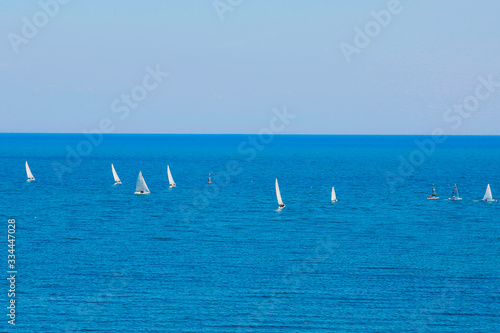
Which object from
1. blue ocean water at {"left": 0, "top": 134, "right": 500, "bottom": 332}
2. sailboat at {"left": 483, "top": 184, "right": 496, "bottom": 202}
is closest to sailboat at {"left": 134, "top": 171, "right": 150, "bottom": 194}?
blue ocean water at {"left": 0, "top": 134, "right": 500, "bottom": 332}

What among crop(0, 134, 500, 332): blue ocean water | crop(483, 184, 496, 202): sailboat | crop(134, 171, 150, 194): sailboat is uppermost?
crop(134, 171, 150, 194): sailboat

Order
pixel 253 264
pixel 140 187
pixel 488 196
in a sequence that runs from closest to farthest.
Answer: pixel 253 264 → pixel 488 196 → pixel 140 187

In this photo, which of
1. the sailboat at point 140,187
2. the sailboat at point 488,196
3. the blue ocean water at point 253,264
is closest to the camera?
the blue ocean water at point 253,264

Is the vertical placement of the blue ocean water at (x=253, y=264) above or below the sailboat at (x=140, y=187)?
below

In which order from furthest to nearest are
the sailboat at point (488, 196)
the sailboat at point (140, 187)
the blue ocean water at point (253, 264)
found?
the sailboat at point (140, 187) < the sailboat at point (488, 196) < the blue ocean water at point (253, 264)

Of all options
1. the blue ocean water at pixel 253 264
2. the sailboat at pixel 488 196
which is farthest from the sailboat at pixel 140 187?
the sailboat at pixel 488 196

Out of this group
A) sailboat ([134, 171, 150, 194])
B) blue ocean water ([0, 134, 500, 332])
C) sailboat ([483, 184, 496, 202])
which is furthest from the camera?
sailboat ([134, 171, 150, 194])

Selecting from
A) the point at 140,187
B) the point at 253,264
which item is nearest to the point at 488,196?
the point at 253,264

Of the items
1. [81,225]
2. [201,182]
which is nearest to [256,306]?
[81,225]

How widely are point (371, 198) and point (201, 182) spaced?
5899 centimetres

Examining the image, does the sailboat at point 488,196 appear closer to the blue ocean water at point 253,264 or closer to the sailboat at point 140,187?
the blue ocean water at point 253,264

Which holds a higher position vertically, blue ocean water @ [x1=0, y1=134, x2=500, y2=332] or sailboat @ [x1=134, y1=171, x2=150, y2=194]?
sailboat @ [x1=134, y1=171, x2=150, y2=194]

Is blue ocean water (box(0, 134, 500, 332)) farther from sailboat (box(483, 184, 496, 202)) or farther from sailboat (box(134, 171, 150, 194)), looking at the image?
sailboat (box(134, 171, 150, 194))

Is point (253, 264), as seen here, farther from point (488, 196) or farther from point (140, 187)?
point (140, 187)
